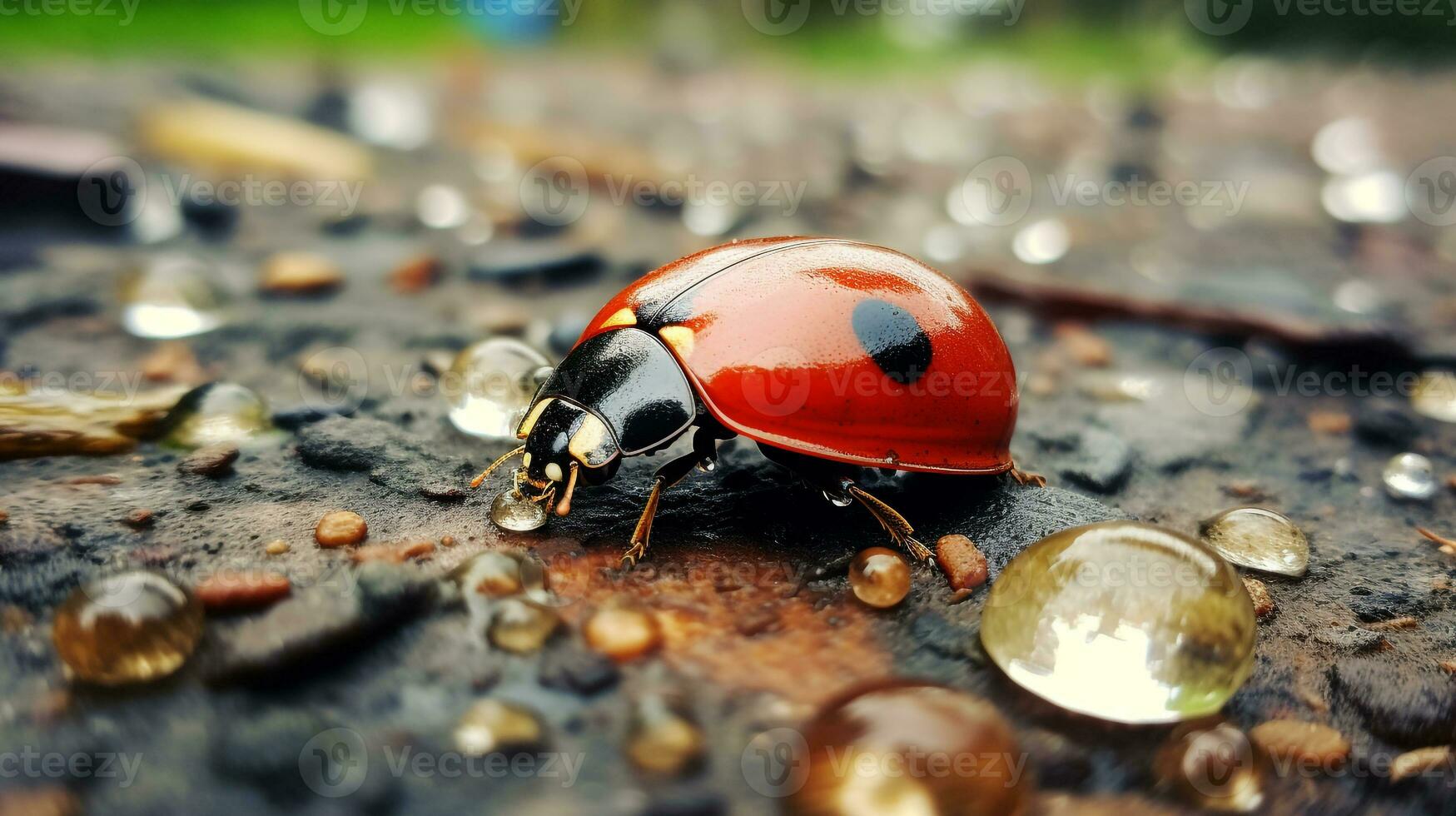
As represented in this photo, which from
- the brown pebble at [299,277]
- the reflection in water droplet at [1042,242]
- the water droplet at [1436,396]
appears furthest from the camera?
the reflection in water droplet at [1042,242]

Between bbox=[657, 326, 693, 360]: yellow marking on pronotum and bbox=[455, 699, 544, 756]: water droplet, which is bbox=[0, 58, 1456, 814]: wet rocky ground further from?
bbox=[657, 326, 693, 360]: yellow marking on pronotum

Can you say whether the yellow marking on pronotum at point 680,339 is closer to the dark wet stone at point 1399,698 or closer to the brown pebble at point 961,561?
the brown pebble at point 961,561

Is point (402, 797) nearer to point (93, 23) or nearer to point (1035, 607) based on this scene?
point (1035, 607)

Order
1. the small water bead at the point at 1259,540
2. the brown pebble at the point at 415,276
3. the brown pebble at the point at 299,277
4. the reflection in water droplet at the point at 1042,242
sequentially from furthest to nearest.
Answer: the reflection in water droplet at the point at 1042,242 < the brown pebble at the point at 415,276 < the brown pebble at the point at 299,277 < the small water bead at the point at 1259,540

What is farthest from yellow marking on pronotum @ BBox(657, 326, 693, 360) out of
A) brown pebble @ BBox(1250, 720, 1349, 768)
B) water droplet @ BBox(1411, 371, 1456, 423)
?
water droplet @ BBox(1411, 371, 1456, 423)

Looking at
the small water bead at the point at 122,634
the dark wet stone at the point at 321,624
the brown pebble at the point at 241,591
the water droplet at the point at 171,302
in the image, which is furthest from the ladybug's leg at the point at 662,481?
the water droplet at the point at 171,302

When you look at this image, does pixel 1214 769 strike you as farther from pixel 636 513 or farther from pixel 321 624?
pixel 321 624

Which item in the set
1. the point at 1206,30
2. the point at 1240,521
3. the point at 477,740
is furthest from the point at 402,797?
the point at 1206,30

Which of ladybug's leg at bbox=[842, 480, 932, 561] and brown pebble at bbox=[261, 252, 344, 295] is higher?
brown pebble at bbox=[261, 252, 344, 295]
